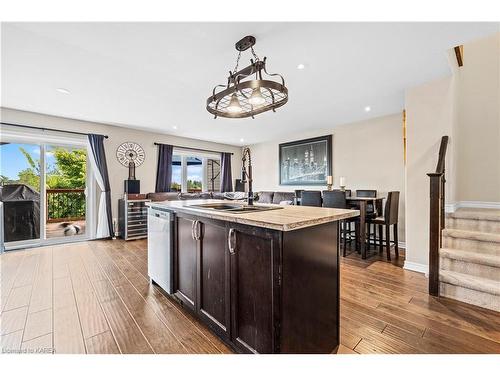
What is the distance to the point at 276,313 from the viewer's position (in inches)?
43.9

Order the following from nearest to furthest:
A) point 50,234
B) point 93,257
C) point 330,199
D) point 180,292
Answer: point 180,292 < point 93,257 < point 330,199 < point 50,234

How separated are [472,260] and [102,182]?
5.71 m

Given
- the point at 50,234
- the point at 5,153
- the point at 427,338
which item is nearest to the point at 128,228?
the point at 50,234

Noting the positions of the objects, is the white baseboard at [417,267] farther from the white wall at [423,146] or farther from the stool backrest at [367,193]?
the stool backrest at [367,193]

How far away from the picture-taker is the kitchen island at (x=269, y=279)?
1123 millimetres

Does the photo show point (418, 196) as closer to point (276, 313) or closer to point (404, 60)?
point (404, 60)

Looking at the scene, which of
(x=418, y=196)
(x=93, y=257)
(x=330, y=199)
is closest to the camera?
(x=418, y=196)

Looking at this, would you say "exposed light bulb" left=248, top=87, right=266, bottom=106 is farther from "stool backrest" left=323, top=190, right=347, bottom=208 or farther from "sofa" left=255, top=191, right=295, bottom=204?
"sofa" left=255, top=191, right=295, bottom=204

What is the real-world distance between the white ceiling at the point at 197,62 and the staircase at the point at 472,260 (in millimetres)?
1760

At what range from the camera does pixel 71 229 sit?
466 cm

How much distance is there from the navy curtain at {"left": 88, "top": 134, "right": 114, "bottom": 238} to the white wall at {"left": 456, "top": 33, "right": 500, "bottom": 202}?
6.12 metres

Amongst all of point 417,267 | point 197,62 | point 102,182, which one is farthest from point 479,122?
point 102,182

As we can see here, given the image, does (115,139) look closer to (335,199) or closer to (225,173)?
(225,173)

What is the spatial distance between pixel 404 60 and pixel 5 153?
6020 mm
